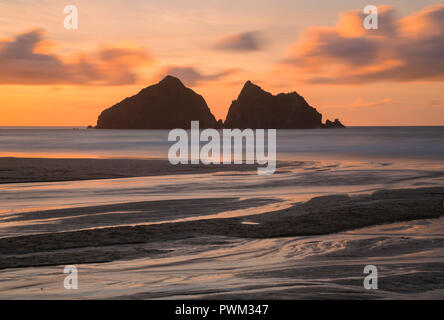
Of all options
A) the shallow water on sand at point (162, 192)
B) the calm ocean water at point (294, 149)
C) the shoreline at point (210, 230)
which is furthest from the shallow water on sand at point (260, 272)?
the calm ocean water at point (294, 149)

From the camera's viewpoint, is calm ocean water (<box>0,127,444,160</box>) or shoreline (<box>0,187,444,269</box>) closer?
shoreline (<box>0,187,444,269</box>)

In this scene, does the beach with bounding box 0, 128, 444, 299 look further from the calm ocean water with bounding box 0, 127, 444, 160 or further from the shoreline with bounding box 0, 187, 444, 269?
the calm ocean water with bounding box 0, 127, 444, 160

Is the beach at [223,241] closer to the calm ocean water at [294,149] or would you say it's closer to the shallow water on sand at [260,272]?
the shallow water on sand at [260,272]

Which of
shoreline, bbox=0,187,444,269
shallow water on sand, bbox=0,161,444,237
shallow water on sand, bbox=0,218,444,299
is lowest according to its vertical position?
shallow water on sand, bbox=0,218,444,299

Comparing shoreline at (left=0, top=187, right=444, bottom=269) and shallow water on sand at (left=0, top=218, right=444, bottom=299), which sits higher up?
shoreline at (left=0, top=187, right=444, bottom=269)

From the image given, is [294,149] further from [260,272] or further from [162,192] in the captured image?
[260,272]

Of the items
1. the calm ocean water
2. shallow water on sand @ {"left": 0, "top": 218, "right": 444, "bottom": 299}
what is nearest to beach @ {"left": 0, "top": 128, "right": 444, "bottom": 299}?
shallow water on sand @ {"left": 0, "top": 218, "right": 444, "bottom": 299}

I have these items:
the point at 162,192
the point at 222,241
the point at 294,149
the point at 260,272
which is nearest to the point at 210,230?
the point at 222,241

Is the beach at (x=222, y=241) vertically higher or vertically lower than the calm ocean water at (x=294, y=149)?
lower

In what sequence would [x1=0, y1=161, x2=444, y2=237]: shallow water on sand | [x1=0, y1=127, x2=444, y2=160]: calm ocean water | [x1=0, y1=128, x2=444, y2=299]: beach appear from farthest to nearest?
[x1=0, y1=127, x2=444, y2=160]: calm ocean water → [x1=0, y1=161, x2=444, y2=237]: shallow water on sand → [x1=0, y1=128, x2=444, y2=299]: beach

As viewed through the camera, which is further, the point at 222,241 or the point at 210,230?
the point at 210,230
